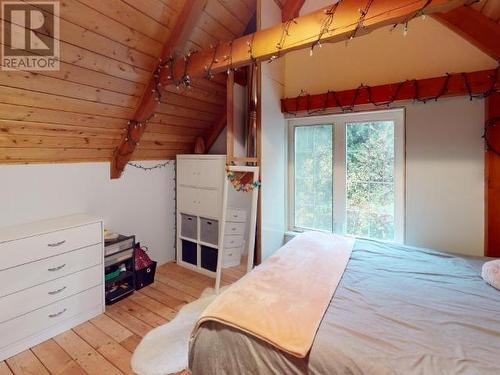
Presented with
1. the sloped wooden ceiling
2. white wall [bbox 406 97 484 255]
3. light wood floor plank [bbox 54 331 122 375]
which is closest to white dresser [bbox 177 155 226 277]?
light wood floor plank [bbox 54 331 122 375]

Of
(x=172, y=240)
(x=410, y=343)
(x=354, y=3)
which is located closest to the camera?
(x=410, y=343)

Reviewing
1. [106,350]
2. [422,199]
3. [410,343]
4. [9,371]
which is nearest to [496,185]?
[422,199]

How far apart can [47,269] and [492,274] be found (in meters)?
2.88

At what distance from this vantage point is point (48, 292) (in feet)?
6.52

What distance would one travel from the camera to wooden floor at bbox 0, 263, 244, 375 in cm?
172

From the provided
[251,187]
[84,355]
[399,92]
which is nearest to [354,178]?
[399,92]

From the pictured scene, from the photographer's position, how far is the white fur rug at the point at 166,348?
1.71 meters

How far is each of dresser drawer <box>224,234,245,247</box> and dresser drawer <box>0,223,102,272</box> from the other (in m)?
1.11

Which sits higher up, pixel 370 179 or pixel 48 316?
pixel 370 179

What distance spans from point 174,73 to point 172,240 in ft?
6.67

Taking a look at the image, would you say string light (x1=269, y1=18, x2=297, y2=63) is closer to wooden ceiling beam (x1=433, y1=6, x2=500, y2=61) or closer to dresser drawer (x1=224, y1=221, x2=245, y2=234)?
wooden ceiling beam (x1=433, y1=6, x2=500, y2=61)

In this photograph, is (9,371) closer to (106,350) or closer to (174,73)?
(106,350)

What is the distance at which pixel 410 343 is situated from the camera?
1087 mm

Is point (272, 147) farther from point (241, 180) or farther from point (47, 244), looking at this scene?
point (47, 244)
